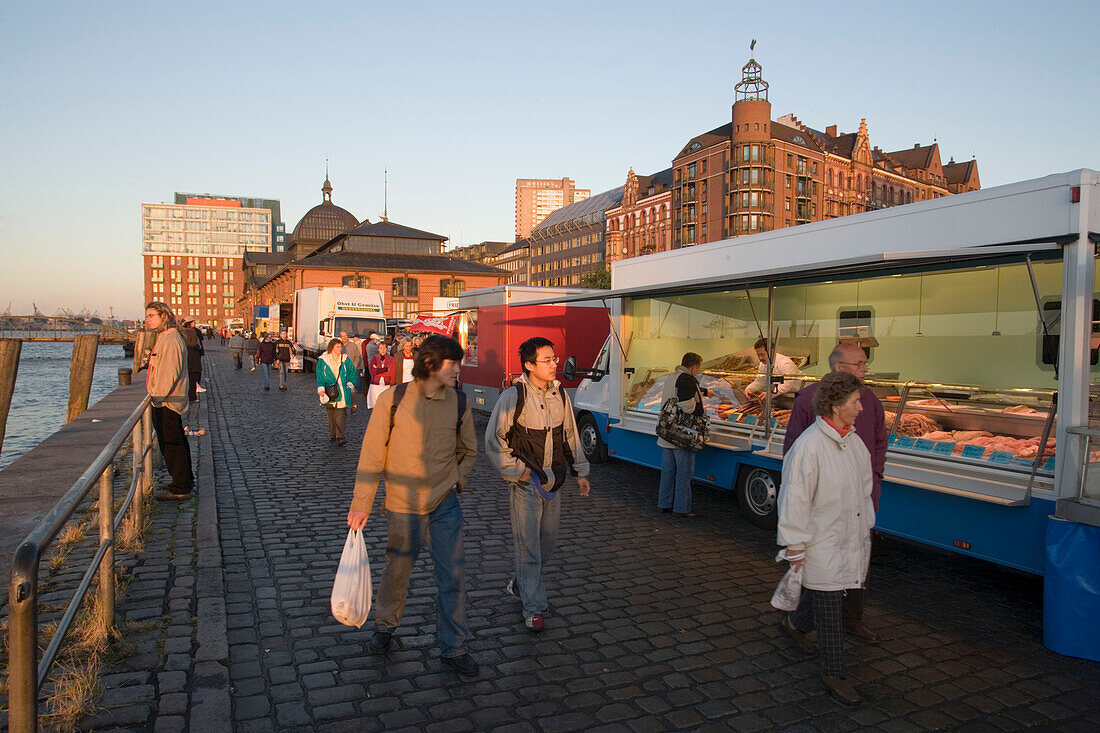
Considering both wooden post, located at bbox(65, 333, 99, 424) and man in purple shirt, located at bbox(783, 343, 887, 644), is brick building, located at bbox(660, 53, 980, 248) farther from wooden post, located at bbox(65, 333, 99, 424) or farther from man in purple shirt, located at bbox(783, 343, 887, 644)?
man in purple shirt, located at bbox(783, 343, 887, 644)

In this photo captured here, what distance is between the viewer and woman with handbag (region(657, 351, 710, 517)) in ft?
26.2

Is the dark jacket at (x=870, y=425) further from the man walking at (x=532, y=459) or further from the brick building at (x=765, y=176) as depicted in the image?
the brick building at (x=765, y=176)

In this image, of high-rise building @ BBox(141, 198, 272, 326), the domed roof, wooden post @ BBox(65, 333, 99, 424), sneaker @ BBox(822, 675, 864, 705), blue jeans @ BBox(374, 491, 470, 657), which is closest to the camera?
sneaker @ BBox(822, 675, 864, 705)

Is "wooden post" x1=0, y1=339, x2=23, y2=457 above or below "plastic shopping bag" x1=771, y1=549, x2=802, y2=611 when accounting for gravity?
above

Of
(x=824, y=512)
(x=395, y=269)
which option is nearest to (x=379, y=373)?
(x=824, y=512)

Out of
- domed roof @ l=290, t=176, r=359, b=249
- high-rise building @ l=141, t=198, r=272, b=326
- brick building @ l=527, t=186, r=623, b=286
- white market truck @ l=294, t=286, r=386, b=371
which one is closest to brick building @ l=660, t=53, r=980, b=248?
brick building @ l=527, t=186, r=623, b=286

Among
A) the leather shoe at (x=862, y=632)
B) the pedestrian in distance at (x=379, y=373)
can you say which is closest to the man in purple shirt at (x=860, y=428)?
the leather shoe at (x=862, y=632)

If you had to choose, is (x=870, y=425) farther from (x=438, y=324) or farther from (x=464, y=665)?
(x=438, y=324)

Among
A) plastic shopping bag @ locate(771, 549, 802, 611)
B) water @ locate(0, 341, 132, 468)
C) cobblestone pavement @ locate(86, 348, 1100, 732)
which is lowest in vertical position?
water @ locate(0, 341, 132, 468)

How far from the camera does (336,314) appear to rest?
3195 centimetres

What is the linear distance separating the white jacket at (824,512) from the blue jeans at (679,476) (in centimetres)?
386

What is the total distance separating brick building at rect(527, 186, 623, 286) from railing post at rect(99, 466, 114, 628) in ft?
342

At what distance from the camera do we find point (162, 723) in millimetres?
3484

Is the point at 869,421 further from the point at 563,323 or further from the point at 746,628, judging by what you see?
the point at 563,323
